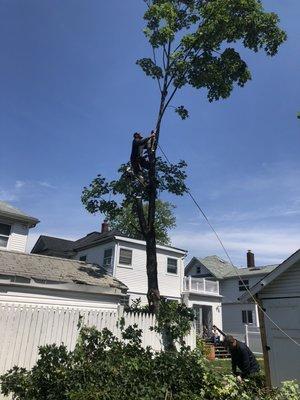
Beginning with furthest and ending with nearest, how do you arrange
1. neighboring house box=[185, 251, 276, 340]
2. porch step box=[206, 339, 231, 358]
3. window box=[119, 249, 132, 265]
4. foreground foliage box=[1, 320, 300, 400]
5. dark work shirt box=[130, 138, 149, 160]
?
neighboring house box=[185, 251, 276, 340]
window box=[119, 249, 132, 265]
porch step box=[206, 339, 231, 358]
dark work shirt box=[130, 138, 149, 160]
foreground foliage box=[1, 320, 300, 400]

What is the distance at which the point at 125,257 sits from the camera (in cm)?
2548

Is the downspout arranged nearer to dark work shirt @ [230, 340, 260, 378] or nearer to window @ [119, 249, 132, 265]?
dark work shirt @ [230, 340, 260, 378]

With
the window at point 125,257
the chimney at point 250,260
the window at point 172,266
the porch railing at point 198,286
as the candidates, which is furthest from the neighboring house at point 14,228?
the chimney at point 250,260

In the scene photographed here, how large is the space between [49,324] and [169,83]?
983cm

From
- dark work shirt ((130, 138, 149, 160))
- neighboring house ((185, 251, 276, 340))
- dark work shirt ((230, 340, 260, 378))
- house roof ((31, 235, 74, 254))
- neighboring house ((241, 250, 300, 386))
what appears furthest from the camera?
neighboring house ((185, 251, 276, 340))

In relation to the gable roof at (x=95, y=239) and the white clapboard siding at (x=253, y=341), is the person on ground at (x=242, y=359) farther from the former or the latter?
the white clapboard siding at (x=253, y=341)

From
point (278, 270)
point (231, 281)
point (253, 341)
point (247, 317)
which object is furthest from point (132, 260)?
point (231, 281)

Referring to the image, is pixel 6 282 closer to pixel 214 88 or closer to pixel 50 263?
pixel 50 263

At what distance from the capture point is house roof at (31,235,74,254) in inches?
1211

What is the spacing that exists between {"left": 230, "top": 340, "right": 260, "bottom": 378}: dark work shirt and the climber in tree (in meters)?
6.94

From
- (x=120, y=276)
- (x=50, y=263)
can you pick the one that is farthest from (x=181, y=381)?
(x=120, y=276)

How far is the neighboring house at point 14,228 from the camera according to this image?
21188 mm

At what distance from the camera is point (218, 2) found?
42.2 feet

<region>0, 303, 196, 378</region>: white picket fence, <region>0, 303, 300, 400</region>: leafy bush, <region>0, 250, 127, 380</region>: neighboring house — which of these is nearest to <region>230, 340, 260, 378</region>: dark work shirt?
<region>0, 303, 300, 400</region>: leafy bush
